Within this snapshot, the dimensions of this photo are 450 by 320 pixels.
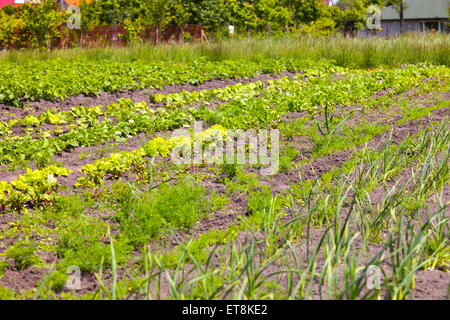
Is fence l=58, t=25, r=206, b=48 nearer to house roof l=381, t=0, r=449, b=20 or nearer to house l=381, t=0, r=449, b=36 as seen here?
house l=381, t=0, r=449, b=36

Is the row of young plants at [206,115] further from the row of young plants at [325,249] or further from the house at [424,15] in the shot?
the house at [424,15]

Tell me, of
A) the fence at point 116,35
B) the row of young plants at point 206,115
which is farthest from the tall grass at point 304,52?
the row of young plants at point 206,115

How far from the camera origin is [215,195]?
182 inches

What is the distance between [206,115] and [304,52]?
9279 millimetres

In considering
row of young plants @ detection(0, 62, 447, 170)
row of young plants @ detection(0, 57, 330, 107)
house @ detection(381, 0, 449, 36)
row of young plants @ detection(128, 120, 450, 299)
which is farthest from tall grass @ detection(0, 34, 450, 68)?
house @ detection(381, 0, 449, 36)

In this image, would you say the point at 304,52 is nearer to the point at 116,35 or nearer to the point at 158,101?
the point at 158,101

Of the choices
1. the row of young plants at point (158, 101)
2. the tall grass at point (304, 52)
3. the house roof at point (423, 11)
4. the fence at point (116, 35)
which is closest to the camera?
the row of young plants at point (158, 101)

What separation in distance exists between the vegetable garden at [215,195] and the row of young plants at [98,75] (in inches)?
2.0

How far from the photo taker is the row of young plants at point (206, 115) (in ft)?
19.6

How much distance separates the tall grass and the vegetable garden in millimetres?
3513

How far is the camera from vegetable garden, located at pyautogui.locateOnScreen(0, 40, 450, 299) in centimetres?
303

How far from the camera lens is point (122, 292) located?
2.97 metres

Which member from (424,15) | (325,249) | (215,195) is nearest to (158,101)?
(215,195)
